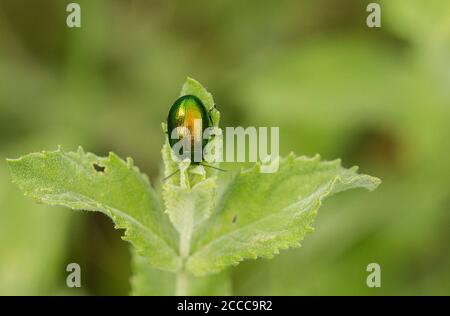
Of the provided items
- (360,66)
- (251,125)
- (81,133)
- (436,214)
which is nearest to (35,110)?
(81,133)

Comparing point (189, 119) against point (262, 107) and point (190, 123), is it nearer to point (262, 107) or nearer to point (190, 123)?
point (190, 123)

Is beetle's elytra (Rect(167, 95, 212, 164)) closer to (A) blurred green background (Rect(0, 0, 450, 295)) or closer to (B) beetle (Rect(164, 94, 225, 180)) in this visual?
(B) beetle (Rect(164, 94, 225, 180))

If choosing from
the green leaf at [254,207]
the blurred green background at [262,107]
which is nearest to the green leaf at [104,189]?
the green leaf at [254,207]

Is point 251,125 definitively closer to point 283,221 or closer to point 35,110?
point 35,110

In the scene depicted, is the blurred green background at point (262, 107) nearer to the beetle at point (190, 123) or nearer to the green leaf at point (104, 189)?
the green leaf at point (104, 189)

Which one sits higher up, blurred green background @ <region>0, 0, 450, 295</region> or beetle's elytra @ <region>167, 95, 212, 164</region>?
blurred green background @ <region>0, 0, 450, 295</region>

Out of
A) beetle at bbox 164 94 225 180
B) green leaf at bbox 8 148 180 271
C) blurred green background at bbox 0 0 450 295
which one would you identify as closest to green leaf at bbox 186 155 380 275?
green leaf at bbox 8 148 180 271

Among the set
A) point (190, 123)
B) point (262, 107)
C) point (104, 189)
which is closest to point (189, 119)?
point (190, 123)
